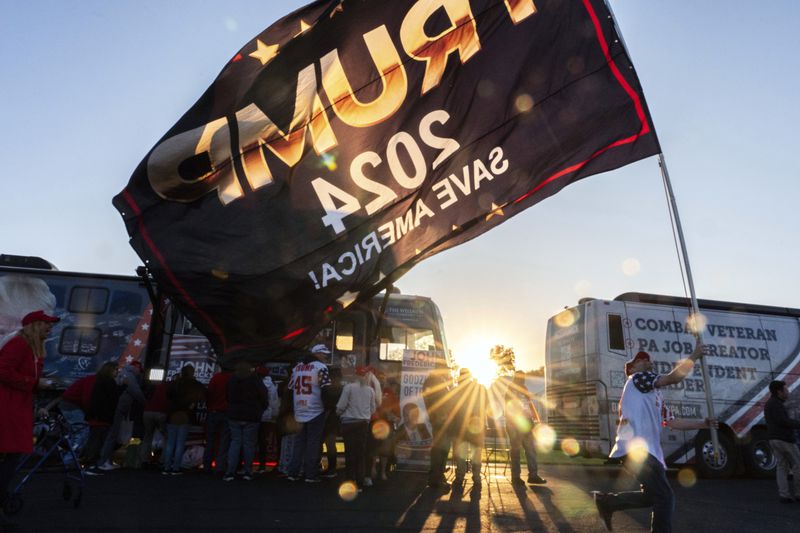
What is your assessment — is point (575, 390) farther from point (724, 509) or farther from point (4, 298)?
point (4, 298)

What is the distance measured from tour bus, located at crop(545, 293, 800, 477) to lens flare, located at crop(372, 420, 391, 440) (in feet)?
15.2

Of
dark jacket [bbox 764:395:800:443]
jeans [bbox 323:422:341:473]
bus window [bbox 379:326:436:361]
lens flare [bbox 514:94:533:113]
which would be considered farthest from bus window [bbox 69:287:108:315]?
dark jacket [bbox 764:395:800:443]

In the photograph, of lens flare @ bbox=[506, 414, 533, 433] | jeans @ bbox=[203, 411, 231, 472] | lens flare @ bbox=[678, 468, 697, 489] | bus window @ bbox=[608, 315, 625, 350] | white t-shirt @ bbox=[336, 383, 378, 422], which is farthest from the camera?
bus window @ bbox=[608, 315, 625, 350]

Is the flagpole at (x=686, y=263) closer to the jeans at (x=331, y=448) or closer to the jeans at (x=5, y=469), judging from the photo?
the jeans at (x=5, y=469)

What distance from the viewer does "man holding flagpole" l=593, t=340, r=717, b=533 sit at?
5230 millimetres

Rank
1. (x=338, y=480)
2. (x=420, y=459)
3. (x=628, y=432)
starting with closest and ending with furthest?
(x=628, y=432), (x=338, y=480), (x=420, y=459)

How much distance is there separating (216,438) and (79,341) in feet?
16.1

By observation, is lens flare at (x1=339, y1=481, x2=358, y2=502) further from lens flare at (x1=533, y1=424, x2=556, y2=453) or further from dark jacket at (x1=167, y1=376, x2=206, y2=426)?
lens flare at (x1=533, y1=424, x2=556, y2=453)

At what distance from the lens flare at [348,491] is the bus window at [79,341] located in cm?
769

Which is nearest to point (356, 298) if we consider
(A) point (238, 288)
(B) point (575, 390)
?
(A) point (238, 288)

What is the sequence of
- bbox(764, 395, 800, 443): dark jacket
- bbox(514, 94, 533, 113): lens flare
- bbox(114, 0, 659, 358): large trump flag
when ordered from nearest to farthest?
bbox(114, 0, 659, 358): large trump flag < bbox(514, 94, 533, 113): lens flare < bbox(764, 395, 800, 443): dark jacket

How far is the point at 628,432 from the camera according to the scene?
557 cm

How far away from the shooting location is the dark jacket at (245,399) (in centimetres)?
1016

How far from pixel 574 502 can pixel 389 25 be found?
688 cm
